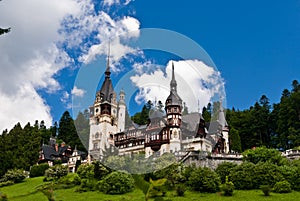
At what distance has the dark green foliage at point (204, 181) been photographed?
25.8 meters

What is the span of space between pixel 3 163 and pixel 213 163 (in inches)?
1054

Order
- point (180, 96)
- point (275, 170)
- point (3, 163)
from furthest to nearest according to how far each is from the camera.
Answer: point (3, 163) < point (275, 170) < point (180, 96)

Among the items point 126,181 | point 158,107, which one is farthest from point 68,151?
point 158,107

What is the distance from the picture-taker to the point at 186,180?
28188 millimetres

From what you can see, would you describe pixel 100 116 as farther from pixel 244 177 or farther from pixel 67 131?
pixel 67 131

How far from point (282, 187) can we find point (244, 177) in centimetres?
272

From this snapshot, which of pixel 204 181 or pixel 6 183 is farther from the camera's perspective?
pixel 6 183

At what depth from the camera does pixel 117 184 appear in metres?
27.4

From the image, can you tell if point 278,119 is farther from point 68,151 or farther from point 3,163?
point 3,163

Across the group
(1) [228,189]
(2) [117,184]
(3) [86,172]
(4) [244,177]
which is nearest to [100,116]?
(1) [228,189]

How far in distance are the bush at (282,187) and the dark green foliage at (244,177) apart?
1.83 metres

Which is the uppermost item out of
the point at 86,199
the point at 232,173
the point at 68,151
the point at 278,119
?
the point at 278,119

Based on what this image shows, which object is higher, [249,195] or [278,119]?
[278,119]

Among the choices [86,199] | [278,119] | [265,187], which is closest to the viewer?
[265,187]
